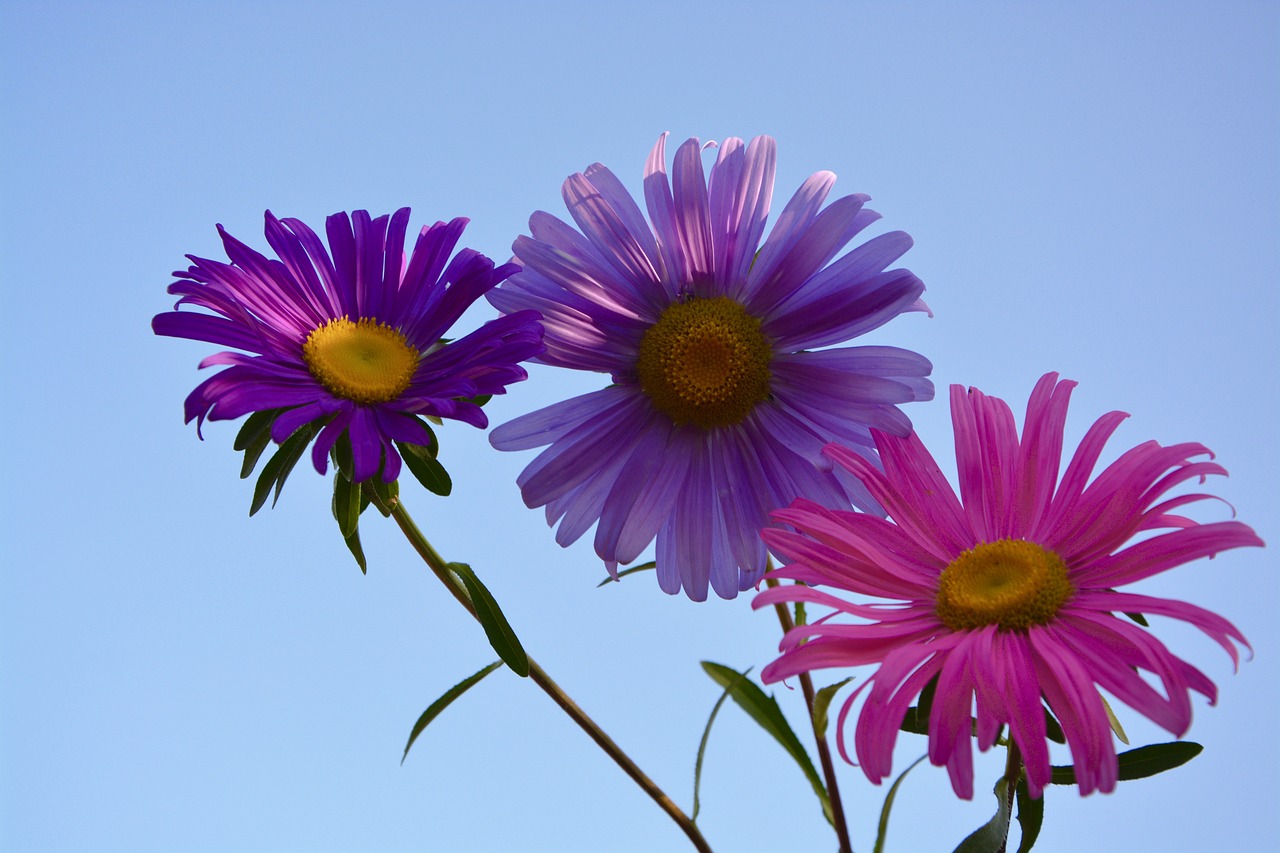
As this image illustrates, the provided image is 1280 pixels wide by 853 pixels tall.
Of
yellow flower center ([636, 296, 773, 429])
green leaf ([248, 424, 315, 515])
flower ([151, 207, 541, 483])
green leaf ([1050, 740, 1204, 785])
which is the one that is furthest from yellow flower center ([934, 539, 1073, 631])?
green leaf ([248, 424, 315, 515])

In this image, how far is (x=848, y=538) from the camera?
0.84m

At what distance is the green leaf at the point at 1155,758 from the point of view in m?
0.78

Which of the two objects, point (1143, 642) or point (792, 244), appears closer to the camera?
point (1143, 642)

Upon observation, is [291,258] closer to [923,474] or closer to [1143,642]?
[923,474]

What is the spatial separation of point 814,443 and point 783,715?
10.6 inches

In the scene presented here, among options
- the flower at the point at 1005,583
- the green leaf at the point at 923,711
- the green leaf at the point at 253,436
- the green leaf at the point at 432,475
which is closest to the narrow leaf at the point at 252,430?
the green leaf at the point at 253,436

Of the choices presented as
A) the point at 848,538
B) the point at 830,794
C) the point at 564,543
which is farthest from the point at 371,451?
the point at 830,794

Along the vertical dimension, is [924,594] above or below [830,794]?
above

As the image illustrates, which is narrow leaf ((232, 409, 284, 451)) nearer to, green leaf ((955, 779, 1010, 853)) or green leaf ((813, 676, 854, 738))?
green leaf ((813, 676, 854, 738))

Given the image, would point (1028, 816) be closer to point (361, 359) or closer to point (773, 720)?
point (773, 720)

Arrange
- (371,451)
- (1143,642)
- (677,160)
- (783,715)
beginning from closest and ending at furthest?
(1143,642) → (371,451) → (677,160) → (783,715)

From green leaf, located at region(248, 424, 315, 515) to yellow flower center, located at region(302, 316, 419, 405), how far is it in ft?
0.13

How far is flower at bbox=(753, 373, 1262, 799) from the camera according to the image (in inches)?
27.0

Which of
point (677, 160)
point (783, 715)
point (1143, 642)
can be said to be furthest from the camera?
point (783, 715)
